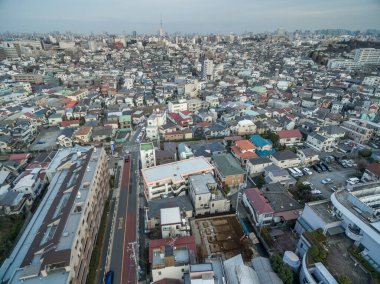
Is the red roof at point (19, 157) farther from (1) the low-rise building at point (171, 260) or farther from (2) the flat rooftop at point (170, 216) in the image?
(1) the low-rise building at point (171, 260)

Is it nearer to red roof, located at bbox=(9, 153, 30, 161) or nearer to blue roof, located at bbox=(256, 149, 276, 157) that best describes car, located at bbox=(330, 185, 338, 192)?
blue roof, located at bbox=(256, 149, 276, 157)

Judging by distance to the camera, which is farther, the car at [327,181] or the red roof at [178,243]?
the car at [327,181]

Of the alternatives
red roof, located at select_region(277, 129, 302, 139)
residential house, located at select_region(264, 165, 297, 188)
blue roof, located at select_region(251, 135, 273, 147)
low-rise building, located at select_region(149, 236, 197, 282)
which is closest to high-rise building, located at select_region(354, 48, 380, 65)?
red roof, located at select_region(277, 129, 302, 139)

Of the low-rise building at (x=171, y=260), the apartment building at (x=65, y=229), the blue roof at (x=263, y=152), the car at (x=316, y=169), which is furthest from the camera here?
the blue roof at (x=263, y=152)

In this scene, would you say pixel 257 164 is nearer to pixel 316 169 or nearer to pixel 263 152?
pixel 263 152

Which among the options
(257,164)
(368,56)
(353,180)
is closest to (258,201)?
(257,164)

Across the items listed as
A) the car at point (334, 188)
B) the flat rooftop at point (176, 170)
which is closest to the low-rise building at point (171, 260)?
the flat rooftop at point (176, 170)
